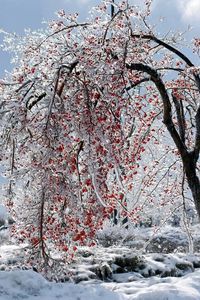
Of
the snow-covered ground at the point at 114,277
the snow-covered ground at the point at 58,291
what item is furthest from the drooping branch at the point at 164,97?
the snow-covered ground at the point at 58,291

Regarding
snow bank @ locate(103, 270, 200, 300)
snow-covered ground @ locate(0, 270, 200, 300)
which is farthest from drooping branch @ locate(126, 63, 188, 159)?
snow-covered ground @ locate(0, 270, 200, 300)

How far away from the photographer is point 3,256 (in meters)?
10.4

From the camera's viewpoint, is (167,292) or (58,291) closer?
(58,291)

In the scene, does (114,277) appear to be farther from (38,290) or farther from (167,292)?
(38,290)

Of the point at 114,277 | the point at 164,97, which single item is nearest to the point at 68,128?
the point at 164,97

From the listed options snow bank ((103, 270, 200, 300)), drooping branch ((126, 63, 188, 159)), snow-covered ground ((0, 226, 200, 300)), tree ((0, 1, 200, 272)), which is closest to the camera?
tree ((0, 1, 200, 272))

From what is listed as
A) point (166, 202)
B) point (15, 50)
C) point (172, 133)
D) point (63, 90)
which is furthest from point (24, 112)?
point (166, 202)

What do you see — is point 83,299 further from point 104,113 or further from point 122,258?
point 122,258

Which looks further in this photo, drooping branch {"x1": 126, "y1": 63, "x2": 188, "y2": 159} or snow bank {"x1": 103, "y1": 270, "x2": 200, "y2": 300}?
drooping branch {"x1": 126, "y1": 63, "x2": 188, "y2": 159}

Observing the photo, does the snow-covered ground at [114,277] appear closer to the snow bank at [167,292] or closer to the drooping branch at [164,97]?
the snow bank at [167,292]

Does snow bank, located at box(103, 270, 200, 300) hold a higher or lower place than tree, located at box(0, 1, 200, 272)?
lower

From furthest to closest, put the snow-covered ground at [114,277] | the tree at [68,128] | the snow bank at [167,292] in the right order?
the snow bank at [167,292] → the snow-covered ground at [114,277] → the tree at [68,128]

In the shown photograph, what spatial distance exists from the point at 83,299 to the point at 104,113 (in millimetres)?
2176

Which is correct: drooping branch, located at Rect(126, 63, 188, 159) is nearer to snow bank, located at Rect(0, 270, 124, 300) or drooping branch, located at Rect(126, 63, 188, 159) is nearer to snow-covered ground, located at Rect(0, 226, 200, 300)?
snow-covered ground, located at Rect(0, 226, 200, 300)
